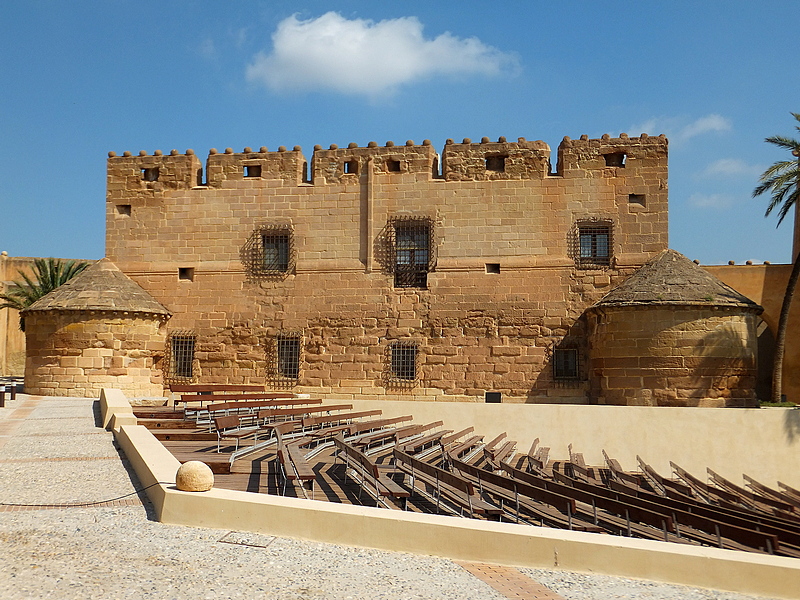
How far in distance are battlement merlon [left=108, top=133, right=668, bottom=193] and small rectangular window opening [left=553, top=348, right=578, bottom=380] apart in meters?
4.84

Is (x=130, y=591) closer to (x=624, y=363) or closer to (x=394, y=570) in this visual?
(x=394, y=570)

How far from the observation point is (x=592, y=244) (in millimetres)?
20094

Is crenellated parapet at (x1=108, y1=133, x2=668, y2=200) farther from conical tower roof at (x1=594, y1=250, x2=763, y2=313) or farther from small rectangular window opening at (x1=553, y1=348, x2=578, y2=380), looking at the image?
small rectangular window opening at (x1=553, y1=348, x2=578, y2=380)

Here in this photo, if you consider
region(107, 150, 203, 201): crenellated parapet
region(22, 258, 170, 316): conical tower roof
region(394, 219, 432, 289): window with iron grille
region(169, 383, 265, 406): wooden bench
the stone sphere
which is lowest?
region(169, 383, 265, 406): wooden bench

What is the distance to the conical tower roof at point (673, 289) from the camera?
1783cm

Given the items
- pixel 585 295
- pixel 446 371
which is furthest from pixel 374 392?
pixel 585 295

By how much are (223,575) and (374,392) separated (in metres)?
15.3

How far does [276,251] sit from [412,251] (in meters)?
3.97

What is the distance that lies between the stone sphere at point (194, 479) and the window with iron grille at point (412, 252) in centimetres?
1459

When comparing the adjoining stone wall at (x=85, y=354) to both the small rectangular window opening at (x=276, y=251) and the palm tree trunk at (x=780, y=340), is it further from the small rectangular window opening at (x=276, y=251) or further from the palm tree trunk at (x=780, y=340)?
the palm tree trunk at (x=780, y=340)

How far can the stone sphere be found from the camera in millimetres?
6160

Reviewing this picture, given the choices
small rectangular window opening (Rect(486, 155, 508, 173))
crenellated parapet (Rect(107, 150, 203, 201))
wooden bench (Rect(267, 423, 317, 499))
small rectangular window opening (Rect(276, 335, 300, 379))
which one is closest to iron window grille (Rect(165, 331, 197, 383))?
small rectangular window opening (Rect(276, 335, 300, 379))

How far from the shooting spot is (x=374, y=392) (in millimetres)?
20203

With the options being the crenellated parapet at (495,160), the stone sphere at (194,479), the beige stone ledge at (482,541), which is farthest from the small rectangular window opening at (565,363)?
the stone sphere at (194,479)
